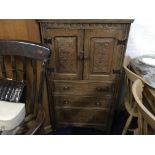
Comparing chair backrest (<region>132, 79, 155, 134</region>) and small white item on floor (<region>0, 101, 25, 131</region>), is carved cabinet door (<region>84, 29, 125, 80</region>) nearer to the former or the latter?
chair backrest (<region>132, 79, 155, 134</region>)

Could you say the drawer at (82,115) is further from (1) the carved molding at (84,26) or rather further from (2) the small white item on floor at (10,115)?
(1) the carved molding at (84,26)

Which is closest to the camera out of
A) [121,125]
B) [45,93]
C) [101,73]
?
[101,73]

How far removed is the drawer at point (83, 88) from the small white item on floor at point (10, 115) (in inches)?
14.6

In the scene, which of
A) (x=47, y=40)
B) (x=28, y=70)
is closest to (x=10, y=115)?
(x=28, y=70)

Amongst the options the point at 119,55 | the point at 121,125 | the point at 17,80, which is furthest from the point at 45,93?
the point at 121,125

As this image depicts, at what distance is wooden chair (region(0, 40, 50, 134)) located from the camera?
115 cm

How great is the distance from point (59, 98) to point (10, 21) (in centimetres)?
73

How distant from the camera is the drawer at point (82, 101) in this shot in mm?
1533

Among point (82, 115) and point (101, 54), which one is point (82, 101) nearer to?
point (82, 115)

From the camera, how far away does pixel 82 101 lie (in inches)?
61.4

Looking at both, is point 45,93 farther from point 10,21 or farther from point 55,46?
point 10,21

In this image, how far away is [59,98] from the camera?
1549 millimetres

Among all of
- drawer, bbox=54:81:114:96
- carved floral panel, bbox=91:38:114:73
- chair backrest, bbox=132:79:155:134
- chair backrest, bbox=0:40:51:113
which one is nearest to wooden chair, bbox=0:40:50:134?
chair backrest, bbox=0:40:51:113

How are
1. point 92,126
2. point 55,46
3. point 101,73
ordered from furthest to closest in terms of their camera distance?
point 92,126 < point 101,73 < point 55,46
